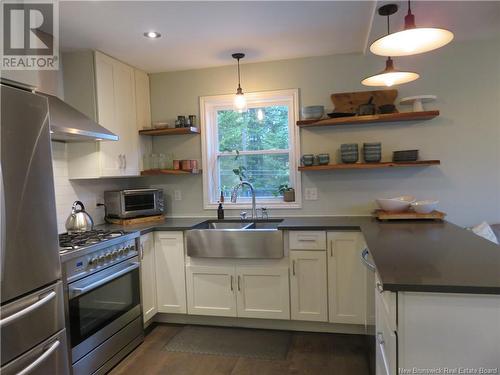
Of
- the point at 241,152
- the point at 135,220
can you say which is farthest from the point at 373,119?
the point at 135,220

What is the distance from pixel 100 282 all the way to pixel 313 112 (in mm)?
2186

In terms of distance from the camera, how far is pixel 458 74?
297 cm

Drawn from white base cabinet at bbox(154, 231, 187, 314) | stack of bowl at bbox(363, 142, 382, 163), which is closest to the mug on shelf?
stack of bowl at bbox(363, 142, 382, 163)

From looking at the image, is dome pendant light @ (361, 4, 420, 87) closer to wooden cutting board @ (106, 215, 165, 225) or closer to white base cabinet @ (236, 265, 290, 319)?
white base cabinet @ (236, 265, 290, 319)

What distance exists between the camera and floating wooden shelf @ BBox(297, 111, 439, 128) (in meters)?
2.87

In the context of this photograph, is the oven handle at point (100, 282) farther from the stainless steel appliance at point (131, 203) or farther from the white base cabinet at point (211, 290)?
the stainless steel appliance at point (131, 203)

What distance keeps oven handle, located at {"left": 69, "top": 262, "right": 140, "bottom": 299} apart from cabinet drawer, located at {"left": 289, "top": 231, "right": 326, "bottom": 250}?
1255 mm

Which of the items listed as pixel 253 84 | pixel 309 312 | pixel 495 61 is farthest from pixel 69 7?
pixel 495 61

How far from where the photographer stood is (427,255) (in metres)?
1.66

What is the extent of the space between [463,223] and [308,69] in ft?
6.35

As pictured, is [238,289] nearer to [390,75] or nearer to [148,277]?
[148,277]

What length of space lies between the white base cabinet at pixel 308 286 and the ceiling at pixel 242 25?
171 cm

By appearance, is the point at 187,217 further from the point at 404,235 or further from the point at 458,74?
the point at 458,74

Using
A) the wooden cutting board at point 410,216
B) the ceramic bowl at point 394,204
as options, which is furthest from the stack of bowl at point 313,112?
the wooden cutting board at point 410,216
